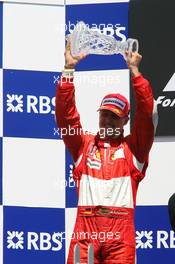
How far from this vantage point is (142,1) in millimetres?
3568

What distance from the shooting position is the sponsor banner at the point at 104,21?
3535 millimetres

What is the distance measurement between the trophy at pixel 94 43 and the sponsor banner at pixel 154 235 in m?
0.59

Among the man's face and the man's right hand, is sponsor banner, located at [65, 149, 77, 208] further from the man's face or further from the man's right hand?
the man's right hand

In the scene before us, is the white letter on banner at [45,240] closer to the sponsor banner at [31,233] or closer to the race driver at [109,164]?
the sponsor banner at [31,233]

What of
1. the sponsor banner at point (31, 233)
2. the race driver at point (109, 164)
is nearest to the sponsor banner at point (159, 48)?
the race driver at point (109, 164)

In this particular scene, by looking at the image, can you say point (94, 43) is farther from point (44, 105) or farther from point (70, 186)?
point (70, 186)

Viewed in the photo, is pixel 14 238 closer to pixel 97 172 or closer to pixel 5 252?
pixel 5 252

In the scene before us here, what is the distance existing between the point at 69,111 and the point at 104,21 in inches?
16.5

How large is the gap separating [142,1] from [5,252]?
1.06 m

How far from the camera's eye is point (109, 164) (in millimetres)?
3305

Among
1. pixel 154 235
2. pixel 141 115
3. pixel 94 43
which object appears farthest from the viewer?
pixel 154 235

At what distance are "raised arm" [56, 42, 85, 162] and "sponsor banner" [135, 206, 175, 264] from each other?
0.37 metres

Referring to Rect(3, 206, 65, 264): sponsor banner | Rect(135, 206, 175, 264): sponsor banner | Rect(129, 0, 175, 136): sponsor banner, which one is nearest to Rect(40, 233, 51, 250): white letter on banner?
Rect(3, 206, 65, 264): sponsor banner

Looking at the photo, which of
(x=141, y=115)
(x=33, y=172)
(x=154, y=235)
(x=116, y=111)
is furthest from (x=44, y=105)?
(x=154, y=235)
